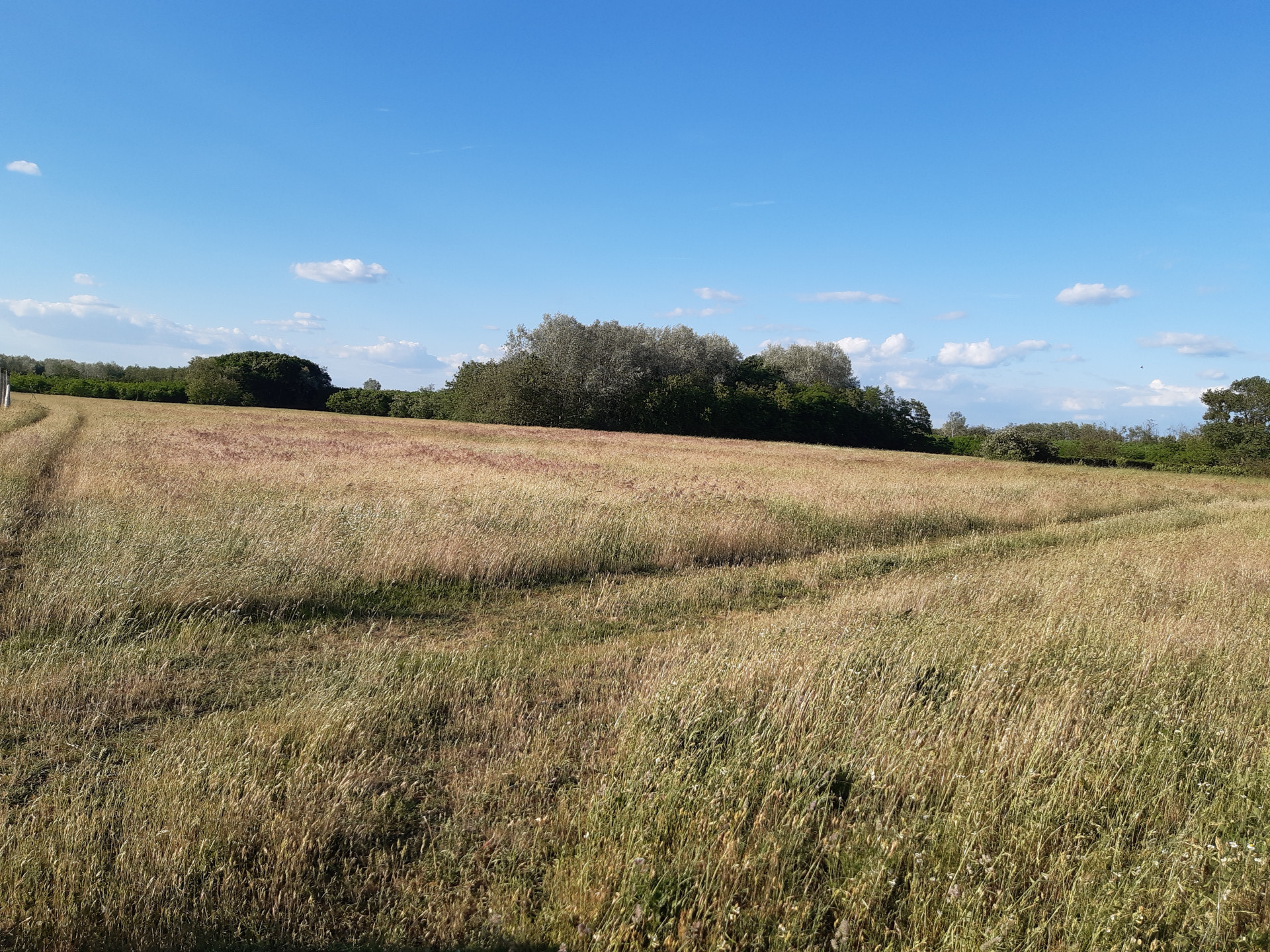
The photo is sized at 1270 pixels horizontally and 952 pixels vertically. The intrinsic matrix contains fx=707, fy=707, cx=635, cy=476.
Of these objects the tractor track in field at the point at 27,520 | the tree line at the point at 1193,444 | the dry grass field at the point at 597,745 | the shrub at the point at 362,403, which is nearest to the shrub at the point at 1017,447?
the tree line at the point at 1193,444

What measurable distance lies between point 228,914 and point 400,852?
91cm

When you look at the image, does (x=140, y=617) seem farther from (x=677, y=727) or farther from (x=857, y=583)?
(x=857, y=583)

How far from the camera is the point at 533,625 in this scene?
9.19m

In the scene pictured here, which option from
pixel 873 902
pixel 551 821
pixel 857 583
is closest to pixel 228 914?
pixel 551 821

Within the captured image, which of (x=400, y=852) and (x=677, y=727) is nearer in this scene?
(x=400, y=852)

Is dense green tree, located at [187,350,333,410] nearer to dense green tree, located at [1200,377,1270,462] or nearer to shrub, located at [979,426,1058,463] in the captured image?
shrub, located at [979,426,1058,463]

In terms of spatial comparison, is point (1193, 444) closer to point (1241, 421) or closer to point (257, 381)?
point (1241, 421)

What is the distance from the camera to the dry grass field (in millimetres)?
3877

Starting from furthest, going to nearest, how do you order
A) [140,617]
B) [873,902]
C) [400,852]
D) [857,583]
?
1. [857,583]
2. [140,617]
3. [400,852]
4. [873,902]

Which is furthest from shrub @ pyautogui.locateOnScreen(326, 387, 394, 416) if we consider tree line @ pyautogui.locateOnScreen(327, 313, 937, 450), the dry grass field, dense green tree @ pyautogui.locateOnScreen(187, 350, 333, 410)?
the dry grass field

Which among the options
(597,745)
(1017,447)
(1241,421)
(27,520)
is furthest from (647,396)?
(597,745)

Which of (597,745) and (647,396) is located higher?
(647,396)

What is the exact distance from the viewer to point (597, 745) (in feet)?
18.5

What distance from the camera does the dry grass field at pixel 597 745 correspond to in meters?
3.88
